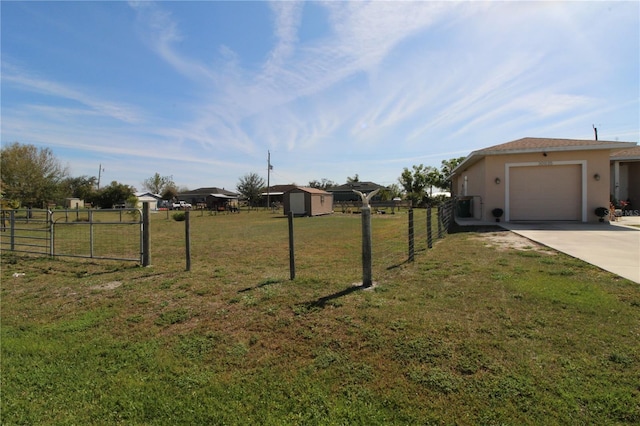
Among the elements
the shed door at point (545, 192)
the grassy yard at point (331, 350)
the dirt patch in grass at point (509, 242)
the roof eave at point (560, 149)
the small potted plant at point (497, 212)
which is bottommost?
the grassy yard at point (331, 350)

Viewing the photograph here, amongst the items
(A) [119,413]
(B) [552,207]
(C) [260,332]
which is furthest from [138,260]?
(B) [552,207]

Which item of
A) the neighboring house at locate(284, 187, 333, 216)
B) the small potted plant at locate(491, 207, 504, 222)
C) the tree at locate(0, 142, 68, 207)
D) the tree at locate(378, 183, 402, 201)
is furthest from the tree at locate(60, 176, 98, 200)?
the small potted plant at locate(491, 207, 504, 222)

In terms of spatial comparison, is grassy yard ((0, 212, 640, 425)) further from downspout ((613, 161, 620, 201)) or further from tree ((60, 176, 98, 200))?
tree ((60, 176, 98, 200))

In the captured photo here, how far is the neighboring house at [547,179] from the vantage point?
41.4ft

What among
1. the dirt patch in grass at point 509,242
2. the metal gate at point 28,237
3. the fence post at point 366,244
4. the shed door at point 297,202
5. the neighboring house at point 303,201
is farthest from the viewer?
the shed door at point 297,202

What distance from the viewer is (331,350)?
116 inches

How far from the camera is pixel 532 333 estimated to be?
10.1ft

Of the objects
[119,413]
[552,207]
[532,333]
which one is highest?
[552,207]

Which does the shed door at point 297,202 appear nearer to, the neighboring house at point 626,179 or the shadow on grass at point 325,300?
the neighboring house at point 626,179

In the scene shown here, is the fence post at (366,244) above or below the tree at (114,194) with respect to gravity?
below

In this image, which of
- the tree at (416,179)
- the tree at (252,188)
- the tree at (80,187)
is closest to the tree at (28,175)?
the tree at (80,187)

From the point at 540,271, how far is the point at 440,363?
3.67 m

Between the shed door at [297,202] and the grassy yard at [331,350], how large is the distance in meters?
23.3

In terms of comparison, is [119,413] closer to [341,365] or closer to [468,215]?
[341,365]
